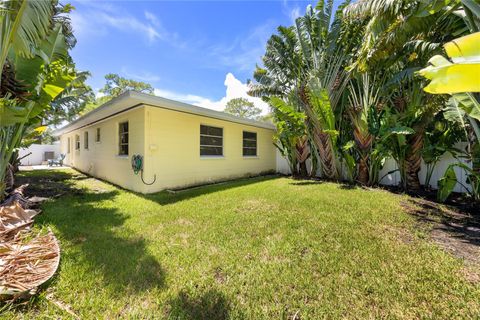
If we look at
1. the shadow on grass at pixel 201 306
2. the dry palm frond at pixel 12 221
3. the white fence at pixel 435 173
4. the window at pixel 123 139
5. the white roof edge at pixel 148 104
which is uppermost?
the white roof edge at pixel 148 104

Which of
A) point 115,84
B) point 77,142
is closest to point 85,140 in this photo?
point 77,142

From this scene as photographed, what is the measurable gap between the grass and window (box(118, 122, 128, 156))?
11.6 ft

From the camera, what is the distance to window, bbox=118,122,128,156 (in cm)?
776

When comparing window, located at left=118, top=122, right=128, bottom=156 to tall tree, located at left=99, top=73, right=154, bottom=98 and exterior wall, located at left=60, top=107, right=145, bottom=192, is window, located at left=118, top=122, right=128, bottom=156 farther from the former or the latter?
tall tree, located at left=99, top=73, right=154, bottom=98

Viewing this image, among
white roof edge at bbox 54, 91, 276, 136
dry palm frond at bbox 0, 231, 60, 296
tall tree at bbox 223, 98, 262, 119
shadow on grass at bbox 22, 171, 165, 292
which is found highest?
tall tree at bbox 223, 98, 262, 119

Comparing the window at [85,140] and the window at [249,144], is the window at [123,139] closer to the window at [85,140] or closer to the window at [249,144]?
the window at [85,140]

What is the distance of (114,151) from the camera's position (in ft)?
26.6

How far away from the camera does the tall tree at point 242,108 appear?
1300 inches

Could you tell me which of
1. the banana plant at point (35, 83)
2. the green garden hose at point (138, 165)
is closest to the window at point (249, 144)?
the green garden hose at point (138, 165)

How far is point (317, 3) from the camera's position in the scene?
802 centimetres

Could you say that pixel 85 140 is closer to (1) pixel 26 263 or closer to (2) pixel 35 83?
(2) pixel 35 83

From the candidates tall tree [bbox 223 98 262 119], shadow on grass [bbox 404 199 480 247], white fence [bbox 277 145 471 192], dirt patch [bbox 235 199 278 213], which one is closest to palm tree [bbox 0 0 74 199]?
dirt patch [bbox 235 199 278 213]

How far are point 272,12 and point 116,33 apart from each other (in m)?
5.77

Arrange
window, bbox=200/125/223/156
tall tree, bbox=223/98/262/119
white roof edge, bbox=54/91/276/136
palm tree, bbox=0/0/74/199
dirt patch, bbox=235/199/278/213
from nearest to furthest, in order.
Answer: palm tree, bbox=0/0/74/199
dirt patch, bbox=235/199/278/213
white roof edge, bbox=54/91/276/136
window, bbox=200/125/223/156
tall tree, bbox=223/98/262/119
